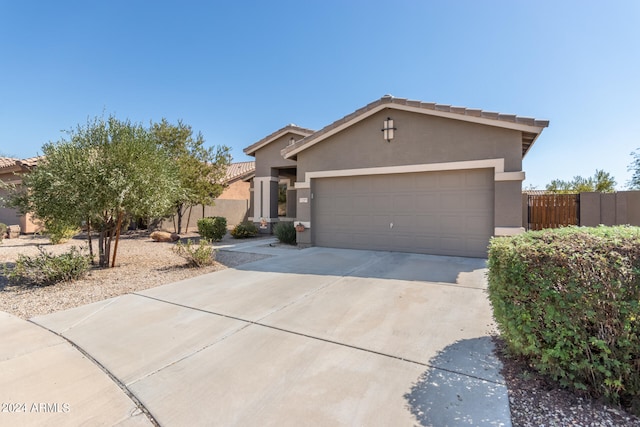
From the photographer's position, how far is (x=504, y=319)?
2662 millimetres

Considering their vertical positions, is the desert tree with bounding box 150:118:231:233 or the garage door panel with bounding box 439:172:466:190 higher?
the desert tree with bounding box 150:118:231:233

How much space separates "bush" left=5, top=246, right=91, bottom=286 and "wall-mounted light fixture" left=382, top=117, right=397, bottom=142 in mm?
8792

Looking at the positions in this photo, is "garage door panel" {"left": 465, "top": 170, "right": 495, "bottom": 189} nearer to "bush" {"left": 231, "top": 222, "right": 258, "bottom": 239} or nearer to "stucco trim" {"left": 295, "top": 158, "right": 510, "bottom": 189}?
"stucco trim" {"left": 295, "top": 158, "right": 510, "bottom": 189}

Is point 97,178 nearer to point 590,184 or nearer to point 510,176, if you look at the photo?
point 510,176

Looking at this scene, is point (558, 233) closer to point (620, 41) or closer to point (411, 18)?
point (411, 18)

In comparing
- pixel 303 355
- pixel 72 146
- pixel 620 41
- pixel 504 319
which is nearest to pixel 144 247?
pixel 72 146

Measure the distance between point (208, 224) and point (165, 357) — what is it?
419 inches

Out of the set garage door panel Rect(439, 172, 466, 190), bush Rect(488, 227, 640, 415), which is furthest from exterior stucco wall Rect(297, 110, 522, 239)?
bush Rect(488, 227, 640, 415)

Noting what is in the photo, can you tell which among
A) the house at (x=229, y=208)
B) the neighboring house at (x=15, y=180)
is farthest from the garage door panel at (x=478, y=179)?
the neighboring house at (x=15, y=180)

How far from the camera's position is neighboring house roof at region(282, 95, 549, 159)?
24.7 ft

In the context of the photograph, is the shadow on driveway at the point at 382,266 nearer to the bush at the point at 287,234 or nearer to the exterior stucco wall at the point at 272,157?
the bush at the point at 287,234

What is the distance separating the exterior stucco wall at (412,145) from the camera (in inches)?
317

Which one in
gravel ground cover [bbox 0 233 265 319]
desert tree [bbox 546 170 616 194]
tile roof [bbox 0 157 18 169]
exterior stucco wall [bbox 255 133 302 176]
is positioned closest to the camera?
gravel ground cover [bbox 0 233 265 319]

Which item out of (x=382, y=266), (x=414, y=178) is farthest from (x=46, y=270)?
(x=414, y=178)
